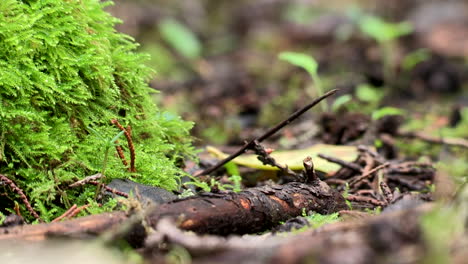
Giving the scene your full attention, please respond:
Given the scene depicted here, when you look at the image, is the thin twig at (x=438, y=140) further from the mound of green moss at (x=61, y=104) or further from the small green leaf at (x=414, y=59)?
the mound of green moss at (x=61, y=104)

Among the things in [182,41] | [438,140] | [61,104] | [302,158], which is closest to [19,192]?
Result: [61,104]

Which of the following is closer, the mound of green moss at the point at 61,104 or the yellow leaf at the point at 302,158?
the mound of green moss at the point at 61,104

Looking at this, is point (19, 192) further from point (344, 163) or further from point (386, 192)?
point (344, 163)

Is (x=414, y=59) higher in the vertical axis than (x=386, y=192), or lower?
lower

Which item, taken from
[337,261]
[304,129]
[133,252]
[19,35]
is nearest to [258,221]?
[133,252]

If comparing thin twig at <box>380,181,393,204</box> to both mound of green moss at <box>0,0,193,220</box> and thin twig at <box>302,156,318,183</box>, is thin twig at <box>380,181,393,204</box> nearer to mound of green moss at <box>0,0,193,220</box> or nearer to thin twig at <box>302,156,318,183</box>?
thin twig at <box>302,156,318,183</box>

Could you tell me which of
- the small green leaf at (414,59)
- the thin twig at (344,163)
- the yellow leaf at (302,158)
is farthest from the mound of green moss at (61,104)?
the small green leaf at (414,59)

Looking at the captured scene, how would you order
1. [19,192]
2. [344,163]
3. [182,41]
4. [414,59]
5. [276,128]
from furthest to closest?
[182,41] → [414,59] → [344,163] → [276,128] → [19,192]

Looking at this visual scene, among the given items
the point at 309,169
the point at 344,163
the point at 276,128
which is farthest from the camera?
the point at 344,163

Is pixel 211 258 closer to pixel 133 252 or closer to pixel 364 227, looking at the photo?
pixel 133 252

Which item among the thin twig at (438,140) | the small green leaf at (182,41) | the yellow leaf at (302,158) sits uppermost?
the yellow leaf at (302,158)
